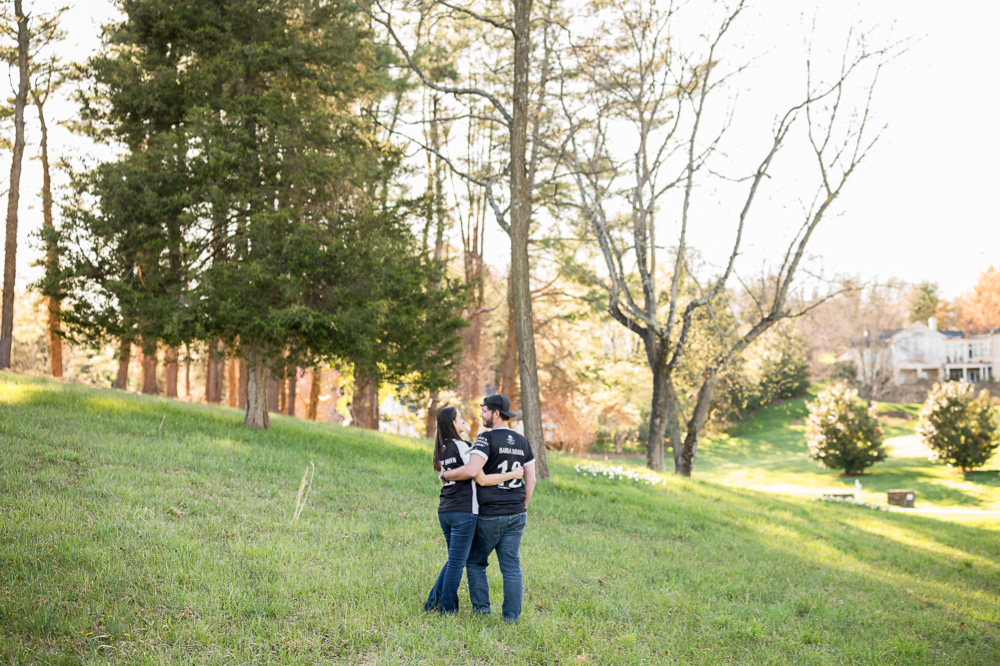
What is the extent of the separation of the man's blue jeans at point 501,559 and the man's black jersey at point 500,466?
0.07m

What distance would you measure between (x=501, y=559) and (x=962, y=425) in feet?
87.2

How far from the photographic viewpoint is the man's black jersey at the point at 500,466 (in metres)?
5.08

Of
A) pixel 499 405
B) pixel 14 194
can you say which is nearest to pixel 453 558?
pixel 499 405

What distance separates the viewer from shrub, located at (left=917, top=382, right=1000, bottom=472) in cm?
2503

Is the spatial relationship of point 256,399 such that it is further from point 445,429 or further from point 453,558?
point 453,558

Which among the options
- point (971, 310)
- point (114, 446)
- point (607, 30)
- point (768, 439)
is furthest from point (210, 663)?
point (971, 310)

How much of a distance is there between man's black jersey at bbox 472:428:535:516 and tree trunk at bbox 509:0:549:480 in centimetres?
687

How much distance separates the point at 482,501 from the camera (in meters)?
5.10

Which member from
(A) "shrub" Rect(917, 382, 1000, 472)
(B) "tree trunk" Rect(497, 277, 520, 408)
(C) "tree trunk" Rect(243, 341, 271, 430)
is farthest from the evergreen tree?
(A) "shrub" Rect(917, 382, 1000, 472)

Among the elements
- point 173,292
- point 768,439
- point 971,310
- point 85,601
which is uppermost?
point 971,310

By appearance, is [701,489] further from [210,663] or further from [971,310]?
[971,310]

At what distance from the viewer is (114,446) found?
9.38 metres

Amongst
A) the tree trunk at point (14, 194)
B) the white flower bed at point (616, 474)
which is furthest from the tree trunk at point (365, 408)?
the white flower bed at point (616, 474)

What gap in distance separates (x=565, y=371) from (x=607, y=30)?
1298 cm
